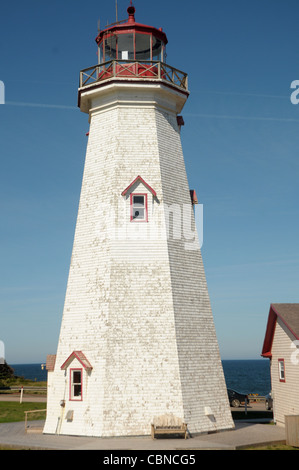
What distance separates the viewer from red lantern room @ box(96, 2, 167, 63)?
75.0 feet

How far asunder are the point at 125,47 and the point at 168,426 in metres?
16.6

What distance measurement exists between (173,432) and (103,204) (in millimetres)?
9525

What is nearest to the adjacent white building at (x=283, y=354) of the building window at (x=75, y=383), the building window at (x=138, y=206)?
the building window at (x=138, y=206)

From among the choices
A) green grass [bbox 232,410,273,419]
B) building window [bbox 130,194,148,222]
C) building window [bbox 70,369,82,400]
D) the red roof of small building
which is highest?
building window [bbox 130,194,148,222]

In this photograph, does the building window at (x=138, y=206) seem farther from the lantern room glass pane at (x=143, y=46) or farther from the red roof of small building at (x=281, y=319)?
the red roof of small building at (x=281, y=319)

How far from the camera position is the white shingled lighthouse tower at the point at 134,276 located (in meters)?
19.6

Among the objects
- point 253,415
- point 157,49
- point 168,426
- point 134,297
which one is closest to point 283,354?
point 168,426

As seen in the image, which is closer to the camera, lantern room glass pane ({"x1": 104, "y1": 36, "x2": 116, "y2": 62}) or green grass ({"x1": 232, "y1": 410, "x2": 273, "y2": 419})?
lantern room glass pane ({"x1": 104, "y1": 36, "x2": 116, "y2": 62})

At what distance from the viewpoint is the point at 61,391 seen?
20.7 meters

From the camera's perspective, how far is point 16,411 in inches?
1176

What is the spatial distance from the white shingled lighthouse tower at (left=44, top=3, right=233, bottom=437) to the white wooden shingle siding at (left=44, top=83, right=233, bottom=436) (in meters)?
0.04

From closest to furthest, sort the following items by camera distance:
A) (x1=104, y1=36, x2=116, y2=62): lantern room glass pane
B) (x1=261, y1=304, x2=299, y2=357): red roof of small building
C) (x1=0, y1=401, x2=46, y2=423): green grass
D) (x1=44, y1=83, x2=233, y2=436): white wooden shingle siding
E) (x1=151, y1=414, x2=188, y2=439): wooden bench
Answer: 1. (x1=151, y1=414, x2=188, y2=439): wooden bench
2. (x1=44, y1=83, x2=233, y2=436): white wooden shingle siding
3. (x1=261, y1=304, x2=299, y2=357): red roof of small building
4. (x1=104, y1=36, x2=116, y2=62): lantern room glass pane
5. (x1=0, y1=401, x2=46, y2=423): green grass

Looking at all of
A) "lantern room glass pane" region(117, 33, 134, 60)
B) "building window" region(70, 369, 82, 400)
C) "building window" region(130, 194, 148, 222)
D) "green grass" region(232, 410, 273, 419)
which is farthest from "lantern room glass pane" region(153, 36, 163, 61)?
"green grass" region(232, 410, 273, 419)

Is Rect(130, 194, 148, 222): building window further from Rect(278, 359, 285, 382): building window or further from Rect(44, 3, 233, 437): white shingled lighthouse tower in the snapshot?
Rect(278, 359, 285, 382): building window
